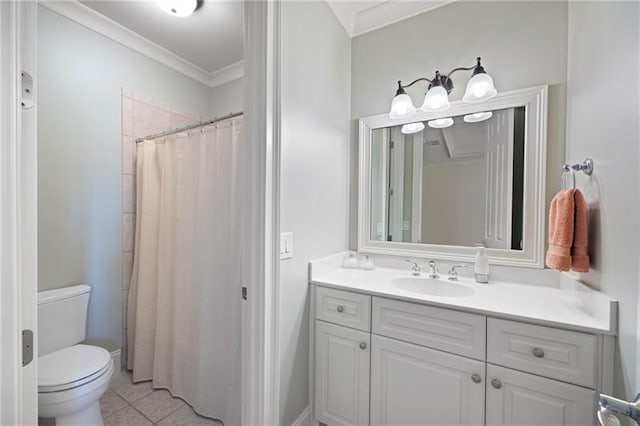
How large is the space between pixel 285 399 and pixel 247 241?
2.63 ft

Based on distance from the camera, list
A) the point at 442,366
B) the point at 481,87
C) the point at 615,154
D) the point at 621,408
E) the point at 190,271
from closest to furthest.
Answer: the point at 621,408
the point at 615,154
the point at 442,366
the point at 481,87
the point at 190,271

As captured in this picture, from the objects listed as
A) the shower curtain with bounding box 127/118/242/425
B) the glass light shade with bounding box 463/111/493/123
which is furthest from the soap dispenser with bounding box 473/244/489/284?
the shower curtain with bounding box 127/118/242/425

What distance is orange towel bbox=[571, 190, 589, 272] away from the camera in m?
1.02

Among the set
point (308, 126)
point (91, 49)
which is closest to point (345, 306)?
point (308, 126)

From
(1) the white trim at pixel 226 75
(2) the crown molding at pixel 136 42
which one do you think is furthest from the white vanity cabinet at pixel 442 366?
(2) the crown molding at pixel 136 42

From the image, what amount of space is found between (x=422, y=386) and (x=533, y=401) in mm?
383

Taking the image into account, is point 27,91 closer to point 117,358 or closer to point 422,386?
point 422,386

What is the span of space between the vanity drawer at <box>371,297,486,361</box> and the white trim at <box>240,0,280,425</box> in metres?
0.49

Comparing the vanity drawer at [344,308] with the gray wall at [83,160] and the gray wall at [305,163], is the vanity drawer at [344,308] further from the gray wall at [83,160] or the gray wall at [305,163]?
the gray wall at [83,160]

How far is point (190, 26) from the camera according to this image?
6.37ft

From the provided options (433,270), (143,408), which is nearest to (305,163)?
(433,270)

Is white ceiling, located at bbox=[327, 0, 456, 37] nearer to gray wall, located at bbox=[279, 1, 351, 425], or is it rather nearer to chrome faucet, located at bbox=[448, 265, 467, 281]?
gray wall, located at bbox=[279, 1, 351, 425]

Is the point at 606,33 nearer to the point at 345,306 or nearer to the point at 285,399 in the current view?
the point at 345,306

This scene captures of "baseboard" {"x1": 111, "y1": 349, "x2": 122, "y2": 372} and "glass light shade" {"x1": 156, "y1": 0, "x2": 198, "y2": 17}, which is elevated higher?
"glass light shade" {"x1": 156, "y1": 0, "x2": 198, "y2": 17}
